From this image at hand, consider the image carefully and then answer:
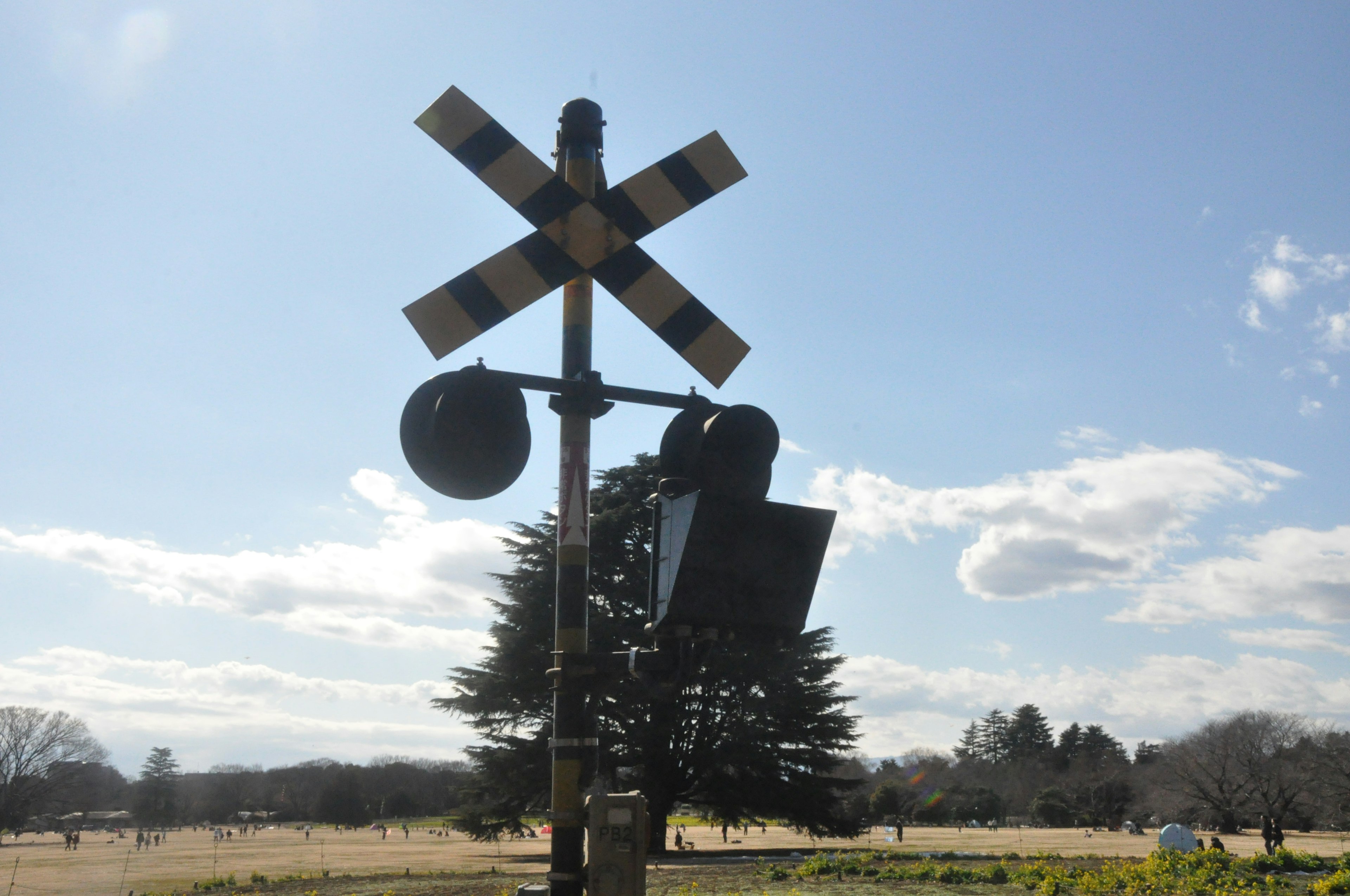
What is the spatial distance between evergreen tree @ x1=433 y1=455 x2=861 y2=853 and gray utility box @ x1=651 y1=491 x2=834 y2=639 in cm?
2393

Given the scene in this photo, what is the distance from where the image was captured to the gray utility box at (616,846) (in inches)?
168

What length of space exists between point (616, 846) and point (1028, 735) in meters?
135

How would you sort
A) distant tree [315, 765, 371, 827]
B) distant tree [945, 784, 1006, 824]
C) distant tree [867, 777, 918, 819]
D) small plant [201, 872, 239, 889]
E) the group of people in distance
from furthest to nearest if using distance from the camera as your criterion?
distant tree [315, 765, 371, 827] < distant tree [945, 784, 1006, 824] < distant tree [867, 777, 918, 819] < the group of people in distance < small plant [201, 872, 239, 889]

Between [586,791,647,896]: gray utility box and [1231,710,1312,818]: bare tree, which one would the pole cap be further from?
[1231,710,1312,818]: bare tree

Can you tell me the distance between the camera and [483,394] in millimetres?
4613

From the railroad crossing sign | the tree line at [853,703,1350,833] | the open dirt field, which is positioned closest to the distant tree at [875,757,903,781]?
the tree line at [853,703,1350,833]

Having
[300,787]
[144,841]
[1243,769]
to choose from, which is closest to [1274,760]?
[1243,769]

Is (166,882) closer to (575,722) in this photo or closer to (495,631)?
(495,631)

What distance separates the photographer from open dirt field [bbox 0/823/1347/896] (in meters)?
21.6

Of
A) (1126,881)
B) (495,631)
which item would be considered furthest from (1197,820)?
(1126,881)

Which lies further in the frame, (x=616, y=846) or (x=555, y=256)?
(x=555, y=256)

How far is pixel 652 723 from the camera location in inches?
1152

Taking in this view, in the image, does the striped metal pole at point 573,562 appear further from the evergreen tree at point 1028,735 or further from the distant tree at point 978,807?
the evergreen tree at point 1028,735

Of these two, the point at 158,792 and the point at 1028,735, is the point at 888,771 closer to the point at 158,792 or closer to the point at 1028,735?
the point at 1028,735
